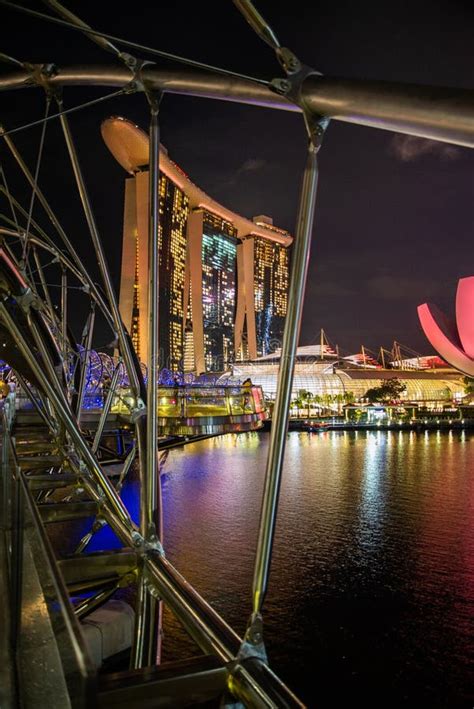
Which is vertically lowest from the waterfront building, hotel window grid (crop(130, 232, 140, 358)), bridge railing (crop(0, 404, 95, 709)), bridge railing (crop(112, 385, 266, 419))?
bridge railing (crop(0, 404, 95, 709))

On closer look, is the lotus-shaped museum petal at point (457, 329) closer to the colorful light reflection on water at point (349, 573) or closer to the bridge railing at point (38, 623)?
the colorful light reflection on water at point (349, 573)

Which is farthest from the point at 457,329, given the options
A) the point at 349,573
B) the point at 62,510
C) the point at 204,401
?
the point at 62,510

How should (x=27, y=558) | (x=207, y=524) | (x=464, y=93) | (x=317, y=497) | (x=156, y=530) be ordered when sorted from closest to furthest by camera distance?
(x=464, y=93), (x=27, y=558), (x=156, y=530), (x=207, y=524), (x=317, y=497)

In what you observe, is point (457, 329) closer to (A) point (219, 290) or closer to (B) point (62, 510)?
(B) point (62, 510)

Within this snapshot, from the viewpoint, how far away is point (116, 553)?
10.9 ft

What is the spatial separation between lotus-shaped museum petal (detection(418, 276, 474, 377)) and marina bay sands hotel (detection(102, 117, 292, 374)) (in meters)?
38.6

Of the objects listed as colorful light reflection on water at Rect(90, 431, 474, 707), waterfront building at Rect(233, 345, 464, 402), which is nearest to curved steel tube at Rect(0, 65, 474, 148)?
colorful light reflection on water at Rect(90, 431, 474, 707)

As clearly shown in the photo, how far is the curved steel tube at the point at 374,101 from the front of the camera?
61.6 inches

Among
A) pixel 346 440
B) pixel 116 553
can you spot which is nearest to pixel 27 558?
pixel 116 553

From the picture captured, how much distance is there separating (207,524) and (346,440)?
32.0 m

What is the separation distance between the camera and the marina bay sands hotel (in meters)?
90.8

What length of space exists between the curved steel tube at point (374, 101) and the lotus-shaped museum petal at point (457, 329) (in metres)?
53.8

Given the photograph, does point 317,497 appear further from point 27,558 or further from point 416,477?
point 27,558

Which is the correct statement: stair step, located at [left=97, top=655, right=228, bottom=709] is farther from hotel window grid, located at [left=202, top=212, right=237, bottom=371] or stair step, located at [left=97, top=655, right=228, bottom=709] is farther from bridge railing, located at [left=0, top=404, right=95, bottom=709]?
hotel window grid, located at [left=202, top=212, right=237, bottom=371]
